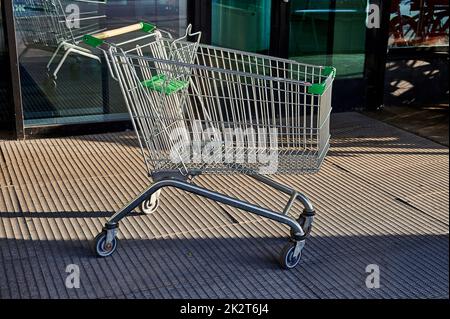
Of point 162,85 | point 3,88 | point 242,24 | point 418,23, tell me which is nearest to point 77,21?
point 3,88

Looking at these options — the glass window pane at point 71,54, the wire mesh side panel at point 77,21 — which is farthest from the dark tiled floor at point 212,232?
the wire mesh side panel at point 77,21

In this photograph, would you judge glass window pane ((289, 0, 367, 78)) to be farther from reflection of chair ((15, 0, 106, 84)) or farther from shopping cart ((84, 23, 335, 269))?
shopping cart ((84, 23, 335, 269))

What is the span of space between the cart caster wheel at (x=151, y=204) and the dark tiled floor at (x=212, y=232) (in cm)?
5

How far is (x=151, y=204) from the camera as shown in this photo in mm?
4094

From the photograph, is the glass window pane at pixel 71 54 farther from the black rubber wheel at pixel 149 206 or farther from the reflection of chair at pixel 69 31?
the black rubber wheel at pixel 149 206

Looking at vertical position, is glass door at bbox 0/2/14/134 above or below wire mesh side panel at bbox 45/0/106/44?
below

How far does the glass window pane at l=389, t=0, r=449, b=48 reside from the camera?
Answer: 7.29 m

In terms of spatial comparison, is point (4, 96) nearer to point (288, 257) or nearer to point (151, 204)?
point (151, 204)

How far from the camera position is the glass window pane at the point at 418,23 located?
7285 millimetres

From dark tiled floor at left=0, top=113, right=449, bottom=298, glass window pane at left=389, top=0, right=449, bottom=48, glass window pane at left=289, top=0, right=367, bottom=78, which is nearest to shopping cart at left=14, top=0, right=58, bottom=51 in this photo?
dark tiled floor at left=0, top=113, right=449, bottom=298

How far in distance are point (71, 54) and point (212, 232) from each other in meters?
2.79

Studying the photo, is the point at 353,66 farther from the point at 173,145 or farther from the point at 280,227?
the point at 173,145

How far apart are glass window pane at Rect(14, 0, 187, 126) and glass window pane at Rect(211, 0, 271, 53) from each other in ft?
1.30
